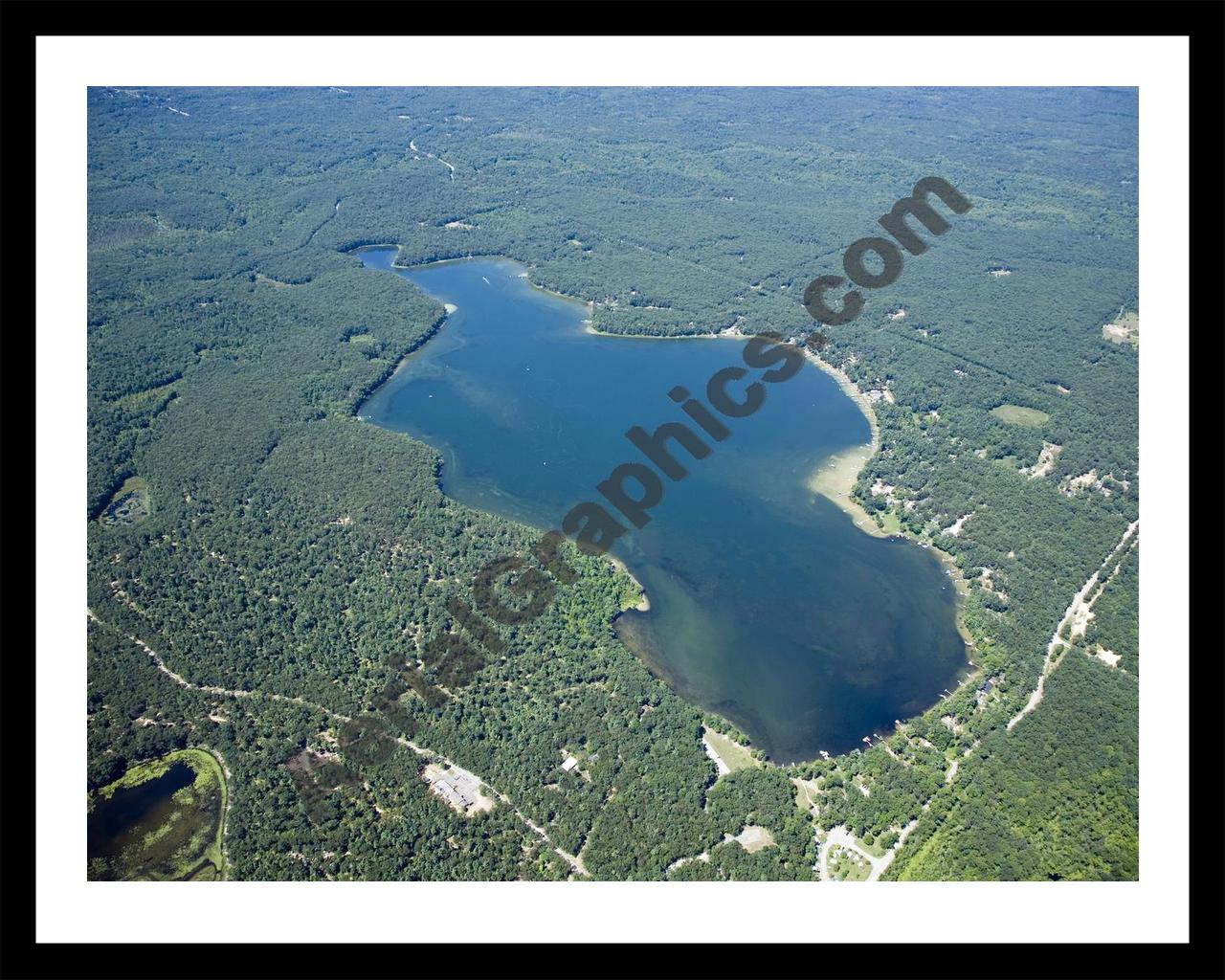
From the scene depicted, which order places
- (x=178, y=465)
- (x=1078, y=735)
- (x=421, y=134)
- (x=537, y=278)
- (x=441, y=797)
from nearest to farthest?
(x=441, y=797) → (x=1078, y=735) → (x=178, y=465) → (x=537, y=278) → (x=421, y=134)

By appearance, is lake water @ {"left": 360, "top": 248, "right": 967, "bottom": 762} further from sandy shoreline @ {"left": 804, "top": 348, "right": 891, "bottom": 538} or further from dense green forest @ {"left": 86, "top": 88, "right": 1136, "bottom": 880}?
dense green forest @ {"left": 86, "top": 88, "right": 1136, "bottom": 880}

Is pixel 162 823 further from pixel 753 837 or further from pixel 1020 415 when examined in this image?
pixel 1020 415

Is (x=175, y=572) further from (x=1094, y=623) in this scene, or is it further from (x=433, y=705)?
(x=1094, y=623)

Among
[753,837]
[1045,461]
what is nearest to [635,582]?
[753,837]

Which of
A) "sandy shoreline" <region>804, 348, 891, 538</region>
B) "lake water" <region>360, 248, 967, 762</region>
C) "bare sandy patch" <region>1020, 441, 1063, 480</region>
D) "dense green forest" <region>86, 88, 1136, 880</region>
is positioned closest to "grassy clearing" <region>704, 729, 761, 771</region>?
"dense green forest" <region>86, 88, 1136, 880</region>

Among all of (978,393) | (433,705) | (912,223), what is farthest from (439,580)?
(912,223)

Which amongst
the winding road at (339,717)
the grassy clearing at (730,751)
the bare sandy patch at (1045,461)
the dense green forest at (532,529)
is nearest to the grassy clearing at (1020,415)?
the dense green forest at (532,529)
